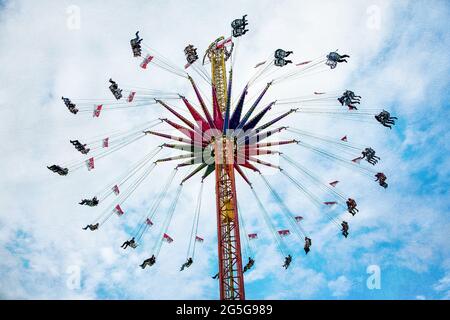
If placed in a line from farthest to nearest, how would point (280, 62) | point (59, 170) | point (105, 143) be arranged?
point (105, 143) < point (59, 170) < point (280, 62)

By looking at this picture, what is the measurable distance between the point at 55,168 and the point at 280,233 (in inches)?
715

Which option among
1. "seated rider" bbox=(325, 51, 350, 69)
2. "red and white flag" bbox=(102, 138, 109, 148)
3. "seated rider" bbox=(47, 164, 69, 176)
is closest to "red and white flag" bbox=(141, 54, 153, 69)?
"red and white flag" bbox=(102, 138, 109, 148)

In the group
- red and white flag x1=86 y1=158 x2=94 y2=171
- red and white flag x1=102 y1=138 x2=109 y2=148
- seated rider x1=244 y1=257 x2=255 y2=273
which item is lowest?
seated rider x1=244 y1=257 x2=255 y2=273

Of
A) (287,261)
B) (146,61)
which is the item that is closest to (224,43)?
(146,61)

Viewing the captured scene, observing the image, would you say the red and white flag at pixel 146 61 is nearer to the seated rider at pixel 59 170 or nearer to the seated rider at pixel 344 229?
the seated rider at pixel 59 170

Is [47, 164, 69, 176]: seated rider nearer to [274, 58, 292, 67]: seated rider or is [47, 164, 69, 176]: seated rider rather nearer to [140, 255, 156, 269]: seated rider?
[140, 255, 156, 269]: seated rider

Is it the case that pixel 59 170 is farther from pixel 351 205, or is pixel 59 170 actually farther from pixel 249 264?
pixel 351 205

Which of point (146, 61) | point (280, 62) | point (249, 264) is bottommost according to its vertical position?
point (249, 264)

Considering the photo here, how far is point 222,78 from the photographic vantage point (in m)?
33.8

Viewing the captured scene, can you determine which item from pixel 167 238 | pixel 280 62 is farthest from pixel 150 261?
pixel 280 62

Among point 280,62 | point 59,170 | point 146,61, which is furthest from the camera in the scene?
point 146,61

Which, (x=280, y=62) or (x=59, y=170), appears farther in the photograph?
(x=59, y=170)

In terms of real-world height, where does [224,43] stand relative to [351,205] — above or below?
above
